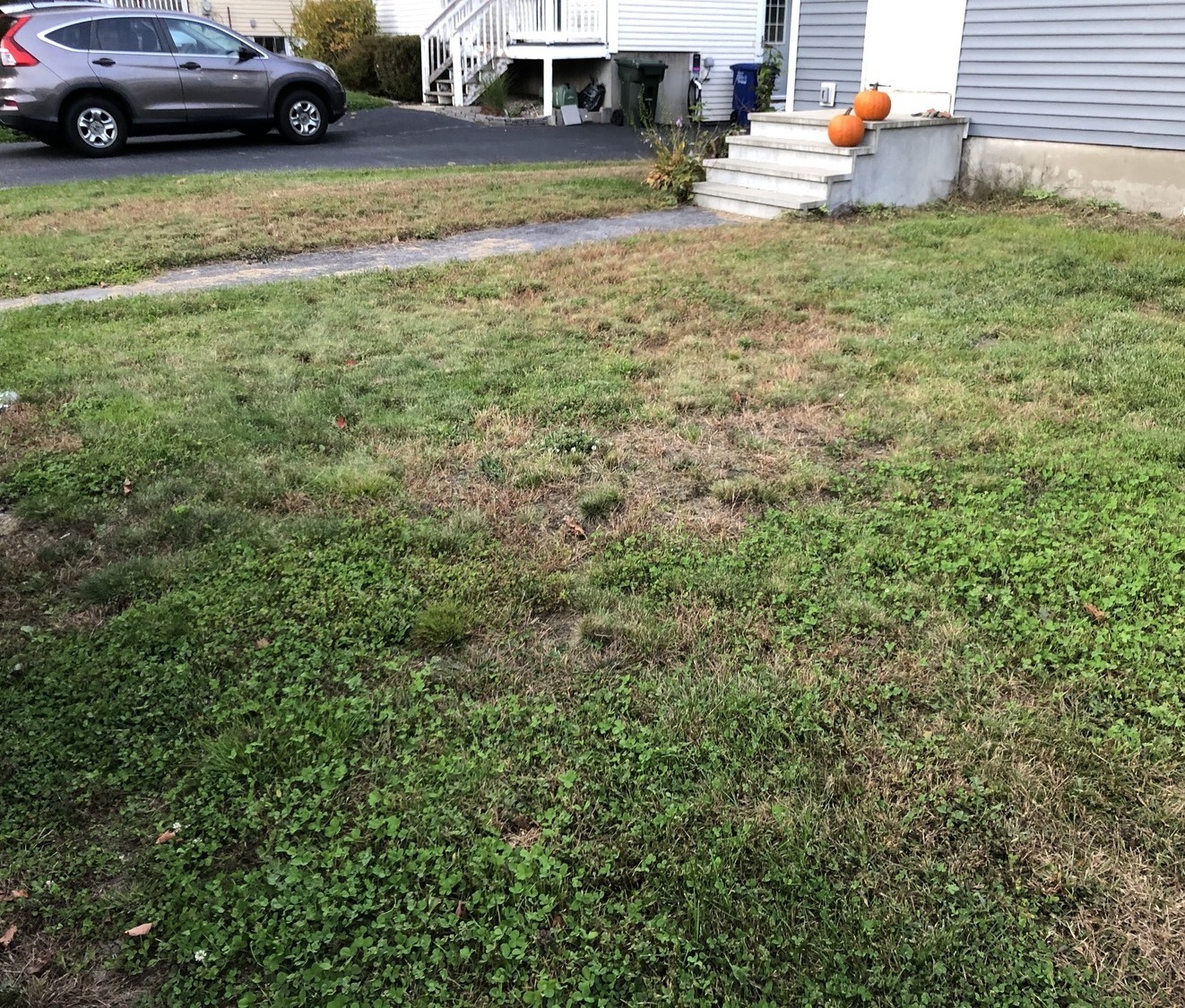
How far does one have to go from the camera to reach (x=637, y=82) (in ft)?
55.2

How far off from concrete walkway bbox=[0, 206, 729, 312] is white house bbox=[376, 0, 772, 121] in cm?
990

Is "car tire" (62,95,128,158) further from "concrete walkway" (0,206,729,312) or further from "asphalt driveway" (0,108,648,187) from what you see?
"concrete walkway" (0,206,729,312)

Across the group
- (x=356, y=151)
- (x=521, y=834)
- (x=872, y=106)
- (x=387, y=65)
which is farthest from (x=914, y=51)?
(x=387, y=65)

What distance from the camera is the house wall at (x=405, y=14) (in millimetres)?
19859

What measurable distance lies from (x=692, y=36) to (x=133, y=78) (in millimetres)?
10822

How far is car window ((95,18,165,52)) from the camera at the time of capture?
11477 millimetres

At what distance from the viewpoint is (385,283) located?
651 centimetres

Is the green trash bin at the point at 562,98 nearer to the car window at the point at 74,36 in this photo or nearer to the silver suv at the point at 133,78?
the silver suv at the point at 133,78

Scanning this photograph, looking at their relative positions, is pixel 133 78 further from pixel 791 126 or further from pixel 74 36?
pixel 791 126

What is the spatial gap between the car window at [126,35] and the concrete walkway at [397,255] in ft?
21.4

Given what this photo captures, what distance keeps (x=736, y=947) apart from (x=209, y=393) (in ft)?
12.1

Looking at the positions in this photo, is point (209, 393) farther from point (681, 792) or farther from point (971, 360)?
point (971, 360)

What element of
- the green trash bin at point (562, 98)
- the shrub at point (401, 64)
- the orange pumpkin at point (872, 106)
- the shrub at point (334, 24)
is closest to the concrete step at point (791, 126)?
the orange pumpkin at point (872, 106)

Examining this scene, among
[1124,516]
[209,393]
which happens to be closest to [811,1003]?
[1124,516]
